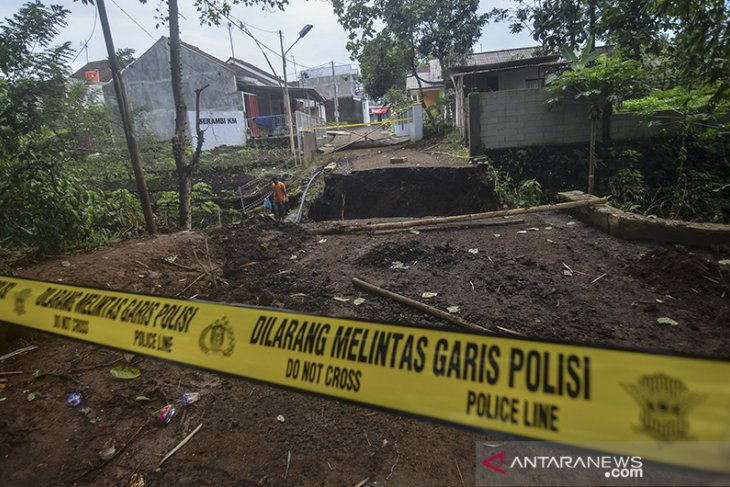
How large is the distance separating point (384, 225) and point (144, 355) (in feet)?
16.1

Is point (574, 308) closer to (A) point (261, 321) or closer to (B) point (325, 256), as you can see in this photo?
(A) point (261, 321)

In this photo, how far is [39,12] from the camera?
17.9 ft

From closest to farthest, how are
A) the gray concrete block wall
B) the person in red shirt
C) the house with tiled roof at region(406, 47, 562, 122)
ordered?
the gray concrete block wall → the person in red shirt → the house with tiled roof at region(406, 47, 562, 122)

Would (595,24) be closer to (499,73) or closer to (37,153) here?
(499,73)

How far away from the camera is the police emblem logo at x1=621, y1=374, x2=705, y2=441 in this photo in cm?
115

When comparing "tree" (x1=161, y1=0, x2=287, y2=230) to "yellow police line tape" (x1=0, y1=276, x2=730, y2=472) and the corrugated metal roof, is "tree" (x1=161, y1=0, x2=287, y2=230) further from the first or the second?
the corrugated metal roof

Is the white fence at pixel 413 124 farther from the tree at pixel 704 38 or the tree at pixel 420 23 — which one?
the tree at pixel 704 38

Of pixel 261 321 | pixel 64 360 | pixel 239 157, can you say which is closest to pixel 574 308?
pixel 261 321

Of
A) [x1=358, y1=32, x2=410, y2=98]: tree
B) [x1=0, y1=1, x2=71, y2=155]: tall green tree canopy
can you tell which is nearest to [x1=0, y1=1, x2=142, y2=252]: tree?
[x1=0, y1=1, x2=71, y2=155]: tall green tree canopy

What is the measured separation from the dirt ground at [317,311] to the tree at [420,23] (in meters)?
14.9

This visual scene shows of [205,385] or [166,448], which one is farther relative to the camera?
[205,385]

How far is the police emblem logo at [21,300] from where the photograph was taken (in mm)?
2491

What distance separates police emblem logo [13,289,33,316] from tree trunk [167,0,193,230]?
16.4ft

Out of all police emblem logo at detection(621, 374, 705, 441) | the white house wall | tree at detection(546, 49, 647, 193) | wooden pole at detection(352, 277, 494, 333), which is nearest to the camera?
police emblem logo at detection(621, 374, 705, 441)
